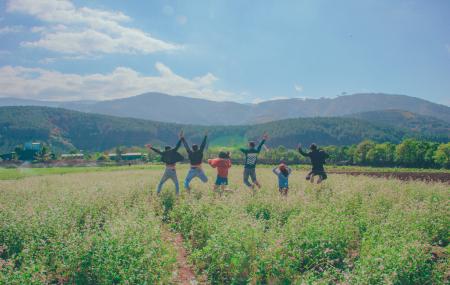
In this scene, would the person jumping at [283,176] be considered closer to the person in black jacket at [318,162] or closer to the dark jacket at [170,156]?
the person in black jacket at [318,162]

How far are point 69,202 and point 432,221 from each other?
9944 mm

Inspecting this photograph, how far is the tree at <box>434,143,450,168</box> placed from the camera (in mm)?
54250

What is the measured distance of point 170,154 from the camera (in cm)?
1361

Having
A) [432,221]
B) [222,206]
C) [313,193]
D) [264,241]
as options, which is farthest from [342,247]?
[313,193]

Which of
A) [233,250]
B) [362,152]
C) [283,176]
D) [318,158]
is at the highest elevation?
[318,158]

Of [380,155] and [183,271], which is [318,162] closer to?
[183,271]

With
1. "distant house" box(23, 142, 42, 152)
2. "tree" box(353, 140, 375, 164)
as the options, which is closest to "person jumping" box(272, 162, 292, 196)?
"tree" box(353, 140, 375, 164)

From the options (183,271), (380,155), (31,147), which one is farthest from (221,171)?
(31,147)

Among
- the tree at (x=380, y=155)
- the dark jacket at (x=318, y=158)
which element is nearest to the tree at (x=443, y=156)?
the tree at (x=380, y=155)

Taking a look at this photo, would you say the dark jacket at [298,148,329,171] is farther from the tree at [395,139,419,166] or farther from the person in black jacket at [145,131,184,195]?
the tree at [395,139,419,166]

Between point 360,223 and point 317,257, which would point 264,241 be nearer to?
point 317,257

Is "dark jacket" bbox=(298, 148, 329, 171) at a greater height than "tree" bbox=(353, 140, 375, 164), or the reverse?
"dark jacket" bbox=(298, 148, 329, 171)

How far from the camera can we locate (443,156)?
5472 centimetres

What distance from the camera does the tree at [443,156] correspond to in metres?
54.2
